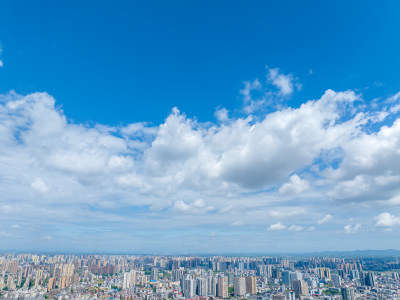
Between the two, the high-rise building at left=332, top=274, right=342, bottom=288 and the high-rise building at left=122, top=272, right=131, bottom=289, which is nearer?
the high-rise building at left=122, top=272, right=131, bottom=289

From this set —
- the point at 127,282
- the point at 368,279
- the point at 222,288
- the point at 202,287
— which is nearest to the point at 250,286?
the point at 222,288

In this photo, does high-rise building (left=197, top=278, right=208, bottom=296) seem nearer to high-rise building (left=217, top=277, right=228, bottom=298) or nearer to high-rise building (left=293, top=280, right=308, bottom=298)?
high-rise building (left=217, top=277, right=228, bottom=298)

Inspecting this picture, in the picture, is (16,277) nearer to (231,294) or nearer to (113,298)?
(113,298)

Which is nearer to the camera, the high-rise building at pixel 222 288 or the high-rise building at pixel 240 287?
the high-rise building at pixel 222 288

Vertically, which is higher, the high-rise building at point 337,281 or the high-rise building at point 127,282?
the high-rise building at point 127,282

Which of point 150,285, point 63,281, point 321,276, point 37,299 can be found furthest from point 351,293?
point 63,281

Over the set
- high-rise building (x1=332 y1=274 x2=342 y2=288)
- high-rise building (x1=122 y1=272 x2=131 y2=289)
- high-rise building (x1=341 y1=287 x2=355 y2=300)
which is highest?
high-rise building (x1=341 y1=287 x2=355 y2=300)

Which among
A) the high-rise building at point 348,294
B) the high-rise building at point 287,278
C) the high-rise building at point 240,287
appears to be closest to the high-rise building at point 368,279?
the high-rise building at point 287,278

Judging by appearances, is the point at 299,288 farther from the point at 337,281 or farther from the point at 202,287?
the point at 337,281

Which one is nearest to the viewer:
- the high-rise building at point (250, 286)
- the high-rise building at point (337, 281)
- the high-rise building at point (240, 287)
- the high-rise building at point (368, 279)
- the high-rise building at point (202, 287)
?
the high-rise building at point (240, 287)

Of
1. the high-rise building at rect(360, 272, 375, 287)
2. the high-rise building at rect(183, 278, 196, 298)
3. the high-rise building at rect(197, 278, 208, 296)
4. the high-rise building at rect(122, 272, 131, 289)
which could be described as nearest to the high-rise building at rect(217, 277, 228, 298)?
the high-rise building at rect(197, 278, 208, 296)

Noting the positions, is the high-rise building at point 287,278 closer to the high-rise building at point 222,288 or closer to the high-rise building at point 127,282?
the high-rise building at point 222,288
